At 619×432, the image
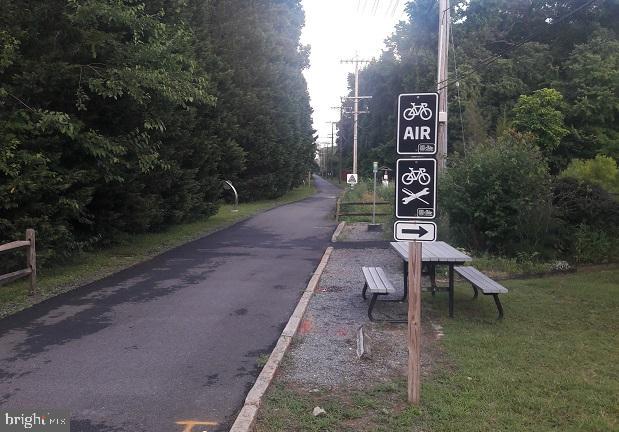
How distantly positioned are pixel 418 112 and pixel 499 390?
240 cm

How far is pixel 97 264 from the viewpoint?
11945 mm

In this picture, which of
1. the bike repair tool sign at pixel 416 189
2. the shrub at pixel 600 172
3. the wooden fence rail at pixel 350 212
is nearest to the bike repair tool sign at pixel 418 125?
the bike repair tool sign at pixel 416 189

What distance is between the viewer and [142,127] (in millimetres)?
12172

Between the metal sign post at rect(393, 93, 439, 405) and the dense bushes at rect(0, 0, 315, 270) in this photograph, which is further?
the dense bushes at rect(0, 0, 315, 270)

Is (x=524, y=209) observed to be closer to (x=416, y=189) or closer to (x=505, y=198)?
(x=505, y=198)

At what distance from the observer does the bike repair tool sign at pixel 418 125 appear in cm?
448

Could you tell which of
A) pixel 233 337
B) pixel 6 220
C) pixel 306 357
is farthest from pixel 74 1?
pixel 306 357

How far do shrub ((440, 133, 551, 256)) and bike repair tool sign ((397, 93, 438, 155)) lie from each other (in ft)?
27.2

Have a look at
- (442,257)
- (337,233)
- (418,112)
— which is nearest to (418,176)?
(418,112)

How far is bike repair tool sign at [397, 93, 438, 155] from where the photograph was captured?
4480 mm

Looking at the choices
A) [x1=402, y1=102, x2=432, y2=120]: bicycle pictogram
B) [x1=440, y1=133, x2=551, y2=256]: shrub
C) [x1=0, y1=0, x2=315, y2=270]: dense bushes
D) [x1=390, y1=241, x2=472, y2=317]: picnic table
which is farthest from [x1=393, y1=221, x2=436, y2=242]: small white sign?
[x1=440, y1=133, x2=551, y2=256]: shrub

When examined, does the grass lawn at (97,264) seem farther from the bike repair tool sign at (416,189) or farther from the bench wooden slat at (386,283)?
the bike repair tool sign at (416,189)

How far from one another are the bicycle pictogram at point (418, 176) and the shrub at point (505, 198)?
8.33m

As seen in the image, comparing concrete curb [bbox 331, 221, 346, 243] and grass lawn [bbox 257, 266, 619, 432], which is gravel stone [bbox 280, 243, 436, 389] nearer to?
grass lawn [bbox 257, 266, 619, 432]
